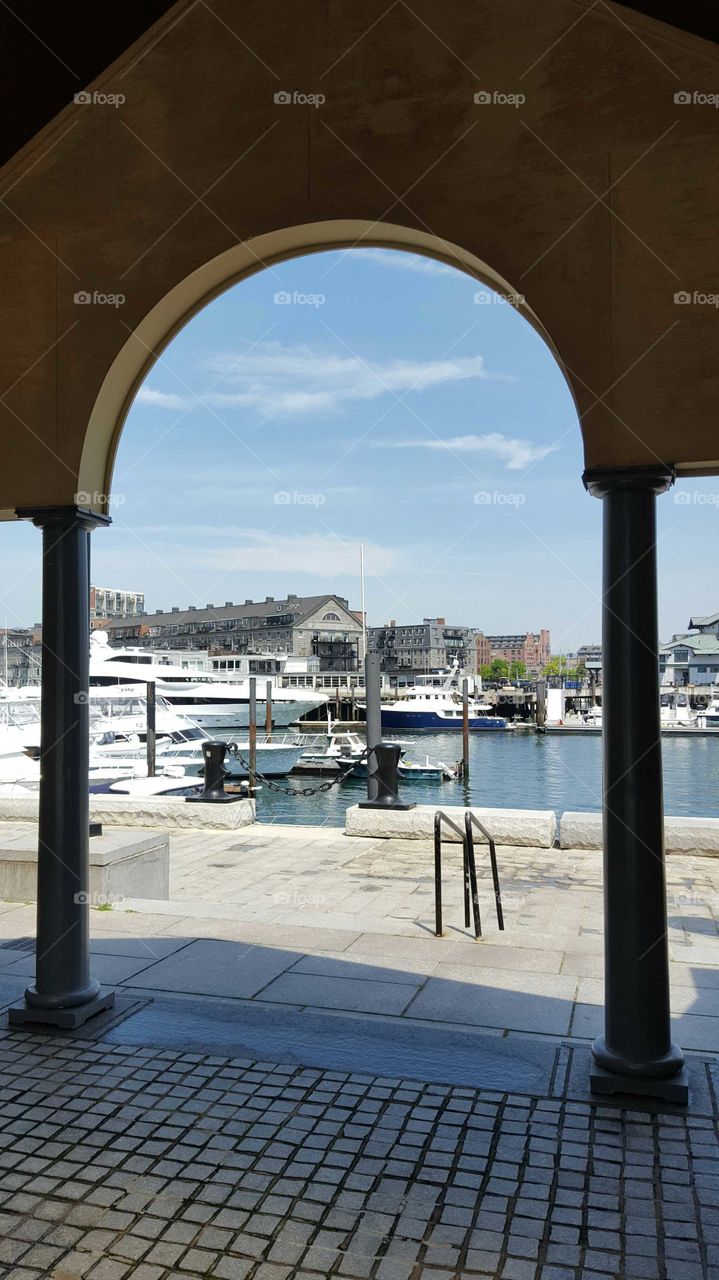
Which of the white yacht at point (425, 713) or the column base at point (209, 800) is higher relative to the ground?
the column base at point (209, 800)

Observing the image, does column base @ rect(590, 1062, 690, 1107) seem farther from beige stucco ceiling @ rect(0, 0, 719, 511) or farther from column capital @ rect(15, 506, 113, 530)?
column capital @ rect(15, 506, 113, 530)

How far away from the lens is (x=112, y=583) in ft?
298

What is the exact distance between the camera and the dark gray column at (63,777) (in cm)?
433

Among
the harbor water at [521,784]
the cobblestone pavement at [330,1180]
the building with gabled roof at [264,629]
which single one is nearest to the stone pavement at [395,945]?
the cobblestone pavement at [330,1180]

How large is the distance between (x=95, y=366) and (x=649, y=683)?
2.96 m

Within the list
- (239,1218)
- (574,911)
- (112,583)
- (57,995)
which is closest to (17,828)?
(57,995)

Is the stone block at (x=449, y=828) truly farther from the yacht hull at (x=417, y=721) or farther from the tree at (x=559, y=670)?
the tree at (x=559, y=670)

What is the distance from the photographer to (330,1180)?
2.91 metres

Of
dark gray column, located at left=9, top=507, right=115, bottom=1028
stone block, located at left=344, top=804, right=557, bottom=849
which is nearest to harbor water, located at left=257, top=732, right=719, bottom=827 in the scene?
stone block, located at left=344, top=804, right=557, bottom=849

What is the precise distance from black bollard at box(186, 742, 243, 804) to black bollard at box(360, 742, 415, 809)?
2.09 m

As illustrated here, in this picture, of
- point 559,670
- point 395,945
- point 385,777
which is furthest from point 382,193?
point 559,670

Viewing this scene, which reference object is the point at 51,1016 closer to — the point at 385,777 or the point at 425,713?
the point at 385,777

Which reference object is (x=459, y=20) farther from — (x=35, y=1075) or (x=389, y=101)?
(x=35, y=1075)

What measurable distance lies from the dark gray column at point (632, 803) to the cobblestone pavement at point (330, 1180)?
289mm
